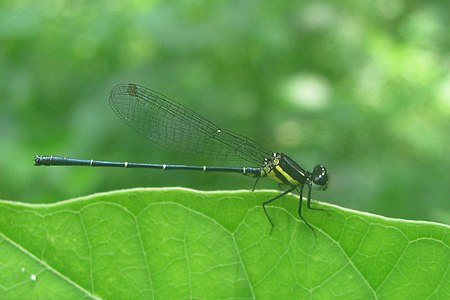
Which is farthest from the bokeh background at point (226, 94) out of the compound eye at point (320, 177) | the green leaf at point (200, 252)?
the green leaf at point (200, 252)

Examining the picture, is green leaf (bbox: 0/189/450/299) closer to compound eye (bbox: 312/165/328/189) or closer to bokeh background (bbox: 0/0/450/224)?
compound eye (bbox: 312/165/328/189)

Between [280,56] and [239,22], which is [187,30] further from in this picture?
[280,56]

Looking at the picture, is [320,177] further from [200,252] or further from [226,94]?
[226,94]

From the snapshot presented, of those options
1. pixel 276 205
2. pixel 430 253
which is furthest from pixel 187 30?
pixel 430 253

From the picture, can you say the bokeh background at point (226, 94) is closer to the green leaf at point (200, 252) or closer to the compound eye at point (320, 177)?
the compound eye at point (320, 177)

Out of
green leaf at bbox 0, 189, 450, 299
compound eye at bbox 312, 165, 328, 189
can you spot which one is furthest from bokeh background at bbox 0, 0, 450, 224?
green leaf at bbox 0, 189, 450, 299

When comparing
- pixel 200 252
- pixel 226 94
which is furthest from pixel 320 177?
pixel 226 94
